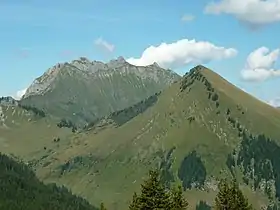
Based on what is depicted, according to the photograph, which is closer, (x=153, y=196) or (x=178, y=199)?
(x=153, y=196)

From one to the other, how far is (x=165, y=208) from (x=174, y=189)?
711 centimetres

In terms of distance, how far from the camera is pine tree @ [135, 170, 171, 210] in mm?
45281

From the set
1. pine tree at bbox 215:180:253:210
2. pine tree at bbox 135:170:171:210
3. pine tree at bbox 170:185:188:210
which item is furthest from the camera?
pine tree at bbox 215:180:253:210

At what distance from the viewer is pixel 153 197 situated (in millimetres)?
45594

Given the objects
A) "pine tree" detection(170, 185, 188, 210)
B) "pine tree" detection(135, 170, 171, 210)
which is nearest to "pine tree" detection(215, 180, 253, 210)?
"pine tree" detection(170, 185, 188, 210)

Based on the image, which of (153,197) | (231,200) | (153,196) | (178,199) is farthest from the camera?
(231,200)

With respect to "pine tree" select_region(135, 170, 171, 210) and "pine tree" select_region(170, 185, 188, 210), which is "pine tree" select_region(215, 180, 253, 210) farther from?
"pine tree" select_region(135, 170, 171, 210)

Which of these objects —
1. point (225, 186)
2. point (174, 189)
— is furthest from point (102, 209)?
point (225, 186)

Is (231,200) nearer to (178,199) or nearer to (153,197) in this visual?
(178,199)

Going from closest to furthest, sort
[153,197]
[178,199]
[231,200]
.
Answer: [153,197] → [178,199] → [231,200]

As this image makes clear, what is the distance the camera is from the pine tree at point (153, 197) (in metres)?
45.3

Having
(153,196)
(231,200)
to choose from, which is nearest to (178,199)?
(153,196)

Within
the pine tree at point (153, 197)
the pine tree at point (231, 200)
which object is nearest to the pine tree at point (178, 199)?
the pine tree at point (153, 197)

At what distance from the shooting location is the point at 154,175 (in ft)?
152
